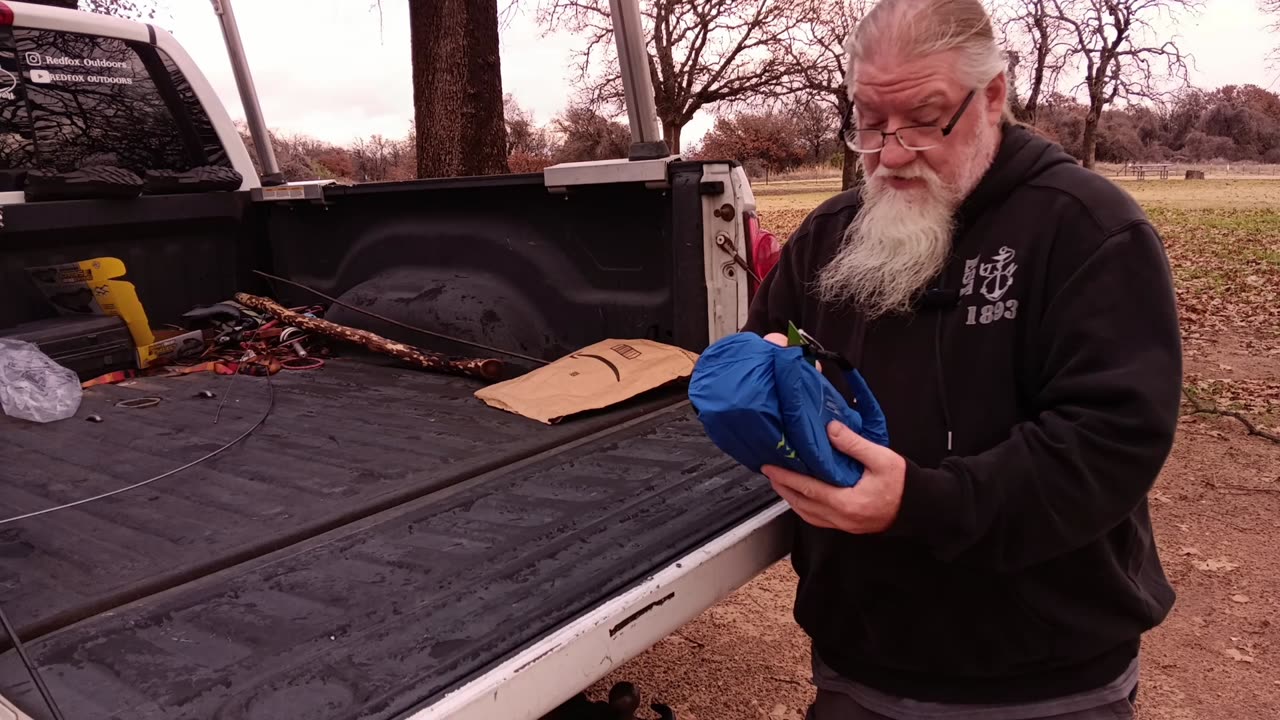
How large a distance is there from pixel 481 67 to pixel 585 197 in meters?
4.34

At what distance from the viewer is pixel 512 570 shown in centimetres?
172

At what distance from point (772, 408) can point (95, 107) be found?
4.02m

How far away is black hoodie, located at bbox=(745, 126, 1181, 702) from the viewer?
145 centimetres

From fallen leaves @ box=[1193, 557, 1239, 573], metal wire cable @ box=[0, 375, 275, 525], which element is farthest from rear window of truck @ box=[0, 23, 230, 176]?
fallen leaves @ box=[1193, 557, 1239, 573]

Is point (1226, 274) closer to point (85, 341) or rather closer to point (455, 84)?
point (455, 84)

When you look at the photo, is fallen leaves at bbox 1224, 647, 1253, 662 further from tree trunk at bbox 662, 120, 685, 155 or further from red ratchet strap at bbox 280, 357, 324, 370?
tree trunk at bbox 662, 120, 685, 155

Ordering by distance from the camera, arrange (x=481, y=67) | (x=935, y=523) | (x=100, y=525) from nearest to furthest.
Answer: (x=935, y=523)
(x=100, y=525)
(x=481, y=67)

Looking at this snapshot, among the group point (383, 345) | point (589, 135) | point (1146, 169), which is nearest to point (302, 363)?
point (383, 345)

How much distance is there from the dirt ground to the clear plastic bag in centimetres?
220

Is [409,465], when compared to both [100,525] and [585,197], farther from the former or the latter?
[585,197]

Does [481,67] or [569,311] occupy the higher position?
[481,67]

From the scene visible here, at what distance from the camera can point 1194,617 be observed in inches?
152

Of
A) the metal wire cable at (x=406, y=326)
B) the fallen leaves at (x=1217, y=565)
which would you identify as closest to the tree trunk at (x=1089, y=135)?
the fallen leaves at (x=1217, y=565)

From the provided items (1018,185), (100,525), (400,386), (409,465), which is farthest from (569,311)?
(1018,185)
